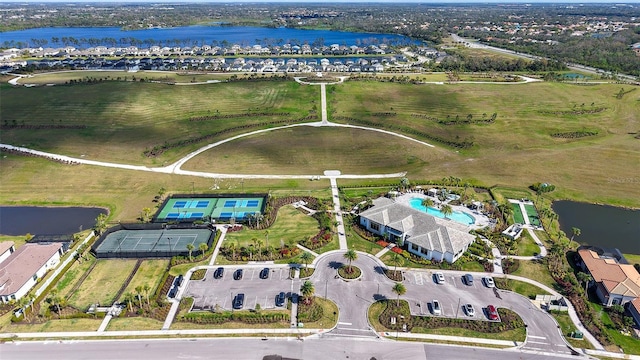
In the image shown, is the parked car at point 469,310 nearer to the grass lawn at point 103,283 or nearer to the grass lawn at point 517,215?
the grass lawn at point 517,215

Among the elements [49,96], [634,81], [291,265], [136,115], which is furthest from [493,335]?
[634,81]

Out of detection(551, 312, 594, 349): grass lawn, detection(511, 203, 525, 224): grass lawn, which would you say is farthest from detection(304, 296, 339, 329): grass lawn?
detection(511, 203, 525, 224): grass lawn

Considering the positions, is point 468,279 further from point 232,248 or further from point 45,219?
point 45,219

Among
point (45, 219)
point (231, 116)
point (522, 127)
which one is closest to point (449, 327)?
point (45, 219)

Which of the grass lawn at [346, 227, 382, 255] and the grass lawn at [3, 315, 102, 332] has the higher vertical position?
the grass lawn at [3, 315, 102, 332]

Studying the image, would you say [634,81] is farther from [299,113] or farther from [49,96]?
[49,96]

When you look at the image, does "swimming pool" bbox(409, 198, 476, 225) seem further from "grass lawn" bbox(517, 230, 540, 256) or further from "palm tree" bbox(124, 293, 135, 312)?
"palm tree" bbox(124, 293, 135, 312)
